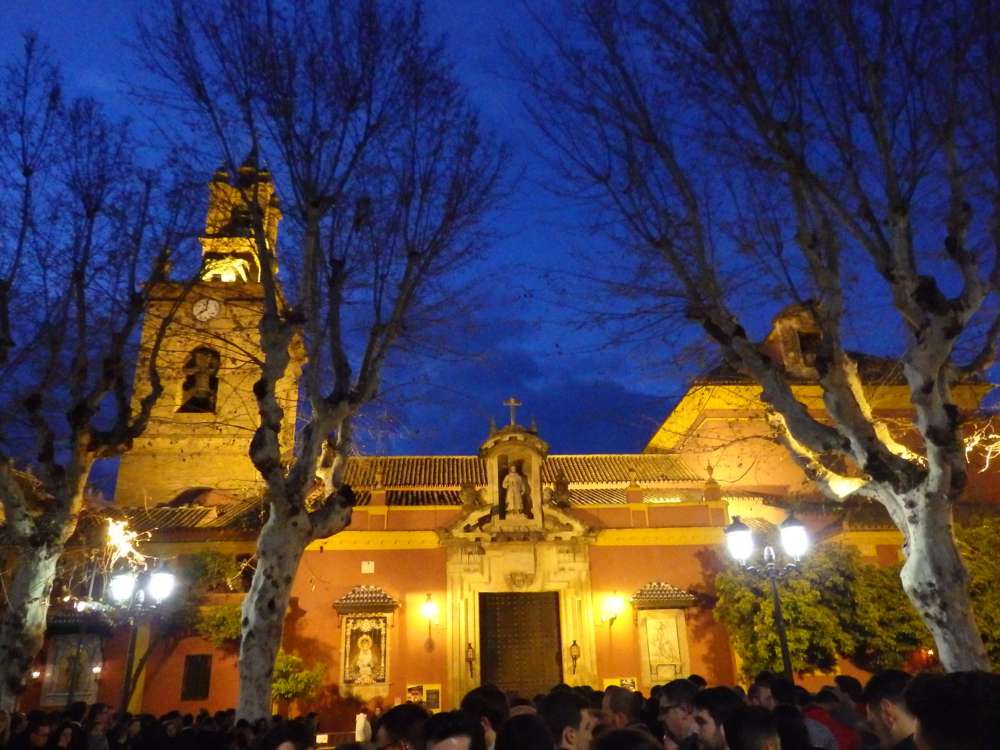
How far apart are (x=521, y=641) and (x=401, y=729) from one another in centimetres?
1592

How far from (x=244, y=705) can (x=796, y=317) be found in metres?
21.2

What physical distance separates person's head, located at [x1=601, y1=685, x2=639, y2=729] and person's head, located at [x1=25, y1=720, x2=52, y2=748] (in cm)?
514

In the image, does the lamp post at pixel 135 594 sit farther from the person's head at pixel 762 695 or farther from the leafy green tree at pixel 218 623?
the person's head at pixel 762 695

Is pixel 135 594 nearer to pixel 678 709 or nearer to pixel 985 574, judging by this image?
pixel 678 709

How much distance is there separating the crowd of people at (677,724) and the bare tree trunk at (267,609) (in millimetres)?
563

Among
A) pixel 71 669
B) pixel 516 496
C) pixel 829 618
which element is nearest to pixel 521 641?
pixel 516 496

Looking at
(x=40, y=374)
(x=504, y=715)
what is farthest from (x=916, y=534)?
(x=40, y=374)

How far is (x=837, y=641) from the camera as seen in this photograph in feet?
55.6

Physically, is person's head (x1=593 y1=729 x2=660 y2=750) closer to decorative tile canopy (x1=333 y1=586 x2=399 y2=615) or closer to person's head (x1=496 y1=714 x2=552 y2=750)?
person's head (x1=496 y1=714 x2=552 y2=750)

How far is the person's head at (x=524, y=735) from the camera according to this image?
3.29m

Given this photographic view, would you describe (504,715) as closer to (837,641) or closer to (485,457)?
(837,641)

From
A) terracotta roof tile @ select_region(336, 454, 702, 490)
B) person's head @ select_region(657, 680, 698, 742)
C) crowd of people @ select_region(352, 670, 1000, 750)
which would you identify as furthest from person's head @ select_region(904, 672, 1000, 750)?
terracotta roof tile @ select_region(336, 454, 702, 490)

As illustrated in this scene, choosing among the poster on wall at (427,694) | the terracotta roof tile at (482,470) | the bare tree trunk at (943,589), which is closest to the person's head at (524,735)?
the bare tree trunk at (943,589)

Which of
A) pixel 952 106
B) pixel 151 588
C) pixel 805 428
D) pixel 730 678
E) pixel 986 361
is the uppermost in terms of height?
pixel 952 106
